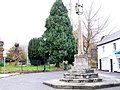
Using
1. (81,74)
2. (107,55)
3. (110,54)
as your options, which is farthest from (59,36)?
(81,74)

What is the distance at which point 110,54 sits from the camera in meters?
42.5

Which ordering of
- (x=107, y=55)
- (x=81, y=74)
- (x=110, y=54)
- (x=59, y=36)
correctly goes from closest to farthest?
1. (x=81, y=74)
2. (x=110, y=54)
3. (x=107, y=55)
4. (x=59, y=36)

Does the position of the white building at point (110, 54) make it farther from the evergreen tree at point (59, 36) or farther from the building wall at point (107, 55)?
the evergreen tree at point (59, 36)

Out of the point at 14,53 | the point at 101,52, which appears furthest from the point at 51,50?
the point at 14,53

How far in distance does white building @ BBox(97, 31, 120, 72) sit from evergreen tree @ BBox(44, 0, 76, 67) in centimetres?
505

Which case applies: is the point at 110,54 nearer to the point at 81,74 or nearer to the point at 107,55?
the point at 107,55

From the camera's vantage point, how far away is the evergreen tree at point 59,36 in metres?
45.7

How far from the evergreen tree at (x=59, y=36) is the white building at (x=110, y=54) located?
505cm

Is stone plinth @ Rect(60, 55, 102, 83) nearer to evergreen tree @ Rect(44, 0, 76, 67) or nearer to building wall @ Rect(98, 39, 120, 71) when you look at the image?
building wall @ Rect(98, 39, 120, 71)

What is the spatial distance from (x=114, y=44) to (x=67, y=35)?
9.49 meters

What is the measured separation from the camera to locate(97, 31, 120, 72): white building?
39072mm

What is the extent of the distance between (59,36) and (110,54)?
9498 mm

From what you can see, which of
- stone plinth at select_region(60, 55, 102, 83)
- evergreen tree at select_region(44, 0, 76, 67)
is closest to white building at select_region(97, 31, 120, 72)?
evergreen tree at select_region(44, 0, 76, 67)

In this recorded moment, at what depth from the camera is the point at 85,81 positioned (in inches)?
717
